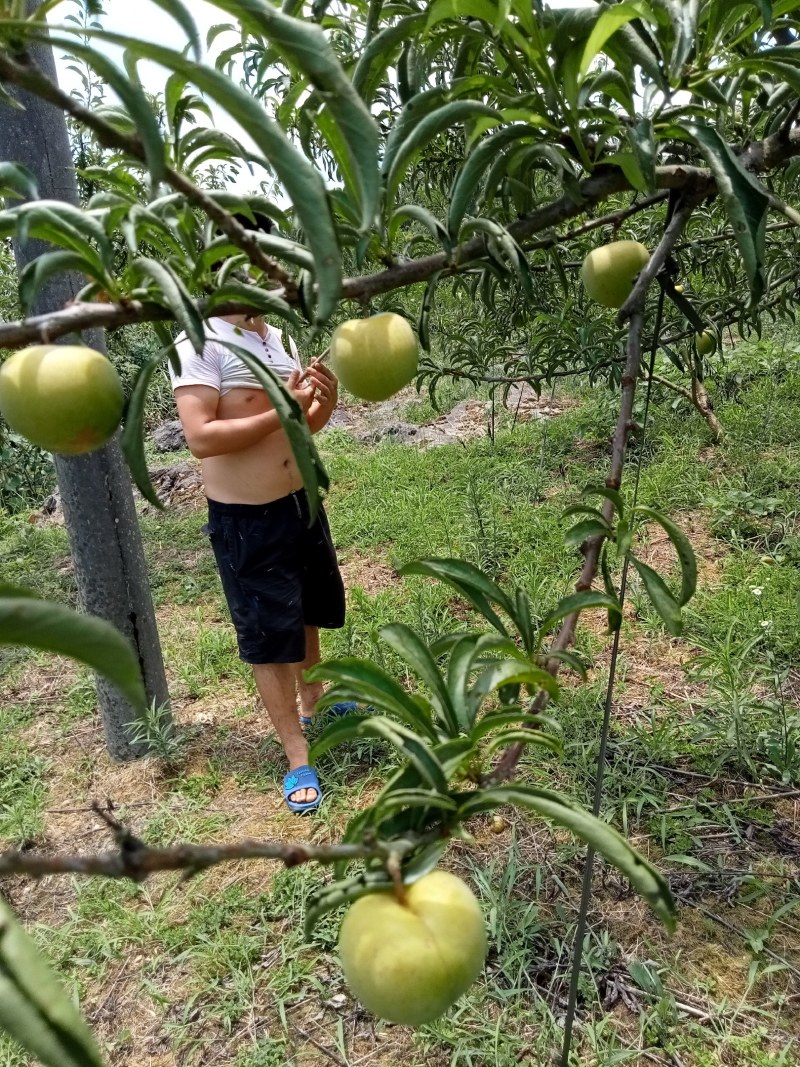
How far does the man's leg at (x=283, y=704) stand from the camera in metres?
2.29

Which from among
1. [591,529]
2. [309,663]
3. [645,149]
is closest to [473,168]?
[645,149]

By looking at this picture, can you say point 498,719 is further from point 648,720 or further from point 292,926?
point 648,720

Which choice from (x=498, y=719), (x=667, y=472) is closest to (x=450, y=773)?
(x=498, y=719)

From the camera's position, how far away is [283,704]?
2.31m

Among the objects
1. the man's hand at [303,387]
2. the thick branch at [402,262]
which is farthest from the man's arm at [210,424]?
the thick branch at [402,262]

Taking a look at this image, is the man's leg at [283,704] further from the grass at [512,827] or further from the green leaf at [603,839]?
the green leaf at [603,839]

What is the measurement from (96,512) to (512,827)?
5.01ft

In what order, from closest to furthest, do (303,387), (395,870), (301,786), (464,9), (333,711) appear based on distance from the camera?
(395,870) → (464,9) → (303,387) → (301,786) → (333,711)

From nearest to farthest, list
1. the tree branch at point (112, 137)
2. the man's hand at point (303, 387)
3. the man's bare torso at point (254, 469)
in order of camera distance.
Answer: the tree branch at point (112, 137)
the man's hand at point (303, 387)
the man's bare torso at point (254, 469)

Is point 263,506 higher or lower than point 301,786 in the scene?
higher

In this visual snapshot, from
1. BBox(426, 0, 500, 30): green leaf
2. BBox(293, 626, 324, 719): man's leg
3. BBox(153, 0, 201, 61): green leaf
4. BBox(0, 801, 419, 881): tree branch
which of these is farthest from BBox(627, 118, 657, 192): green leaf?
BBox(293, 626, 324, 719): man's leg

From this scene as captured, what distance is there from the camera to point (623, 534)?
2.54ft

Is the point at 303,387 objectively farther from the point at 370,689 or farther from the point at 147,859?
the point at 147,859

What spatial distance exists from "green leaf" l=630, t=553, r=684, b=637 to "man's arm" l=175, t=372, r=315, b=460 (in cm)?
122
